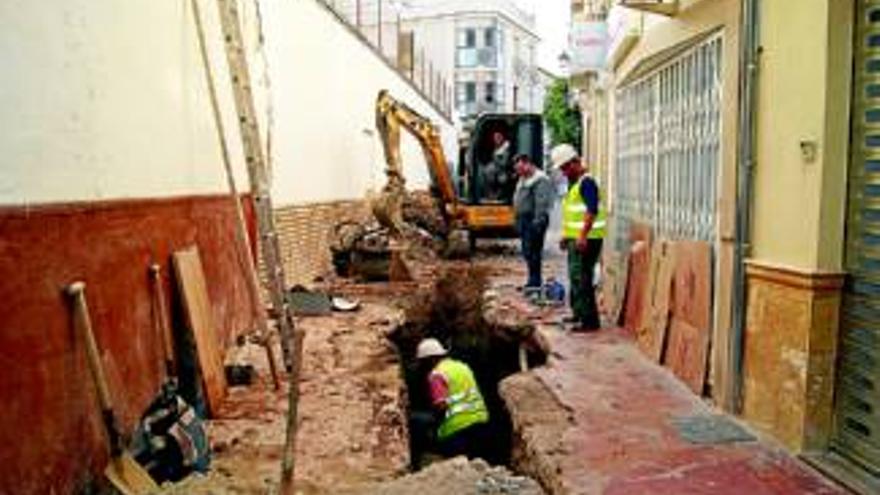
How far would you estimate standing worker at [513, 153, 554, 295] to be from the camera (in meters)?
12.4

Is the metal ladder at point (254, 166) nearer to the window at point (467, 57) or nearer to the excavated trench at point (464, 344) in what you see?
the excavated trench at point (464, 344)

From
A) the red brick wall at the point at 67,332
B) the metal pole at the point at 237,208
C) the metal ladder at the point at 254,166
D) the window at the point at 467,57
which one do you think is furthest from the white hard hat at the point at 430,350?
the window at the point at 467,57

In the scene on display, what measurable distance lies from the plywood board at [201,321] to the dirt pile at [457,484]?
6.53ft

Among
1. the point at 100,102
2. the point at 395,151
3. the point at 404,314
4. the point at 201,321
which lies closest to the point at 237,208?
the point at 201,321

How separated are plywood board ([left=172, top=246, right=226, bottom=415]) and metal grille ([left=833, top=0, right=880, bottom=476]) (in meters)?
3.81

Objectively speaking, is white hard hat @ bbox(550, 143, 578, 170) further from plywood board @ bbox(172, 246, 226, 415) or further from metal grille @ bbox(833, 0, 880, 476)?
metal grille @ bbox(833, 0, 880, 476)

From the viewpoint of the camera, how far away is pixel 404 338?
435 inches

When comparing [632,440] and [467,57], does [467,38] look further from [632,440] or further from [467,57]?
[632,440]

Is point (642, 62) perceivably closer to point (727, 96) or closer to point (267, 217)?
point (727, 96)

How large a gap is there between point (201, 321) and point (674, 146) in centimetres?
427

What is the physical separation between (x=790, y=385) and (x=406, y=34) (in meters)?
25.5

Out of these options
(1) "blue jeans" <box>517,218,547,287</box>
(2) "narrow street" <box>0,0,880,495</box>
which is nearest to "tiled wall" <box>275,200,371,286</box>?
(2) "narrow street" <box>0,0,880,495</box>

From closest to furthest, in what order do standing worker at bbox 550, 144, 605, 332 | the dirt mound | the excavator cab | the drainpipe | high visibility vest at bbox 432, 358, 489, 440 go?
the drainpipe → high visibility vest at bbox 432, 358, 489, 440 → standing worker at bbox 550, 144, 605, 332 → the excavator cab → the dirt mound

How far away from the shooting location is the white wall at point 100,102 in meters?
3.70
